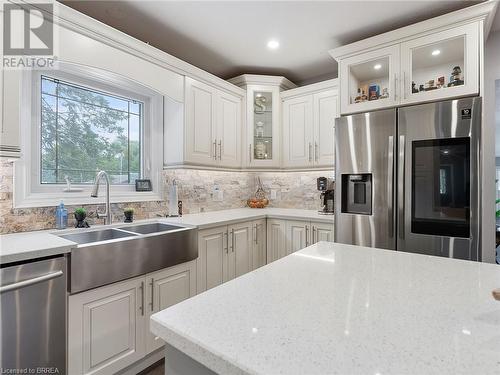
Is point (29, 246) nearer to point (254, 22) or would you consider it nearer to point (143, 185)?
point (143, 185)

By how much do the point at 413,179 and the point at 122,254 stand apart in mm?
2135

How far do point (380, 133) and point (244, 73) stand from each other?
6.23 ft

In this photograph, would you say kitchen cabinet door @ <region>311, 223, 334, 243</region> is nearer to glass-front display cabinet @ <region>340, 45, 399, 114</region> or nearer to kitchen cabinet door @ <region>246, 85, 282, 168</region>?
kitchen cabinet door @ <region>246, 85, 282, 168</region>

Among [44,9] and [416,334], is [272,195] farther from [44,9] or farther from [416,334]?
[416,334]

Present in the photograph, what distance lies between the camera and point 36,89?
1.91 meters

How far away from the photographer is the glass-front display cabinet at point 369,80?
228cm

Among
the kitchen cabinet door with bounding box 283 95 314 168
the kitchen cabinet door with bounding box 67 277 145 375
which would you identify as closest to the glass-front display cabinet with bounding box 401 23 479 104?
the kitchen cabinet door with bounding box 283 95 314 168

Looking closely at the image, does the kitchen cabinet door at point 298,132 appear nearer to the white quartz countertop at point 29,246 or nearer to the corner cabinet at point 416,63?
the corner cabinet at point 416,63

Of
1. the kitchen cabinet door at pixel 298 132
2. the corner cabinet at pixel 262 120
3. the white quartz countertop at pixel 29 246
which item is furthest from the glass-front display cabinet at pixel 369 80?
the white quartz countertop at pixel 29 246

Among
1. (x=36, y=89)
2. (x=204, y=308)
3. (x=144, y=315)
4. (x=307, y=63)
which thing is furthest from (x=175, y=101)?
(x=204, y=308)

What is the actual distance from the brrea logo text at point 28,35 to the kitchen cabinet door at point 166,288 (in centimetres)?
151

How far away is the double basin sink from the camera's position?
4.79 ft

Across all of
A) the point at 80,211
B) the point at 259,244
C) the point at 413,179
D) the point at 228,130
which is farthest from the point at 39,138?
the point at 413,179

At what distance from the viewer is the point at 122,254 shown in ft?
5.32
